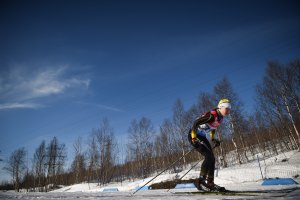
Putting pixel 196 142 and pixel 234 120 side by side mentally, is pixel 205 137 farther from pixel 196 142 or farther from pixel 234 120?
pixel 234 120

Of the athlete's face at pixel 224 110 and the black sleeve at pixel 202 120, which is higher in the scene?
the athlete's face at pixel 224 110

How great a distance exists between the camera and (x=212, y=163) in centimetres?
373

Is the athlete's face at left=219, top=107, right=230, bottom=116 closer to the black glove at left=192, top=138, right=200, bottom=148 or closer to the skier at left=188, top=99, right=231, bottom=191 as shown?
the skier at left=188, top=99, right=231, bottom=191

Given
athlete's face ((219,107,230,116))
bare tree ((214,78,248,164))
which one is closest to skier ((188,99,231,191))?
athlete's face ((219,107,230,116))

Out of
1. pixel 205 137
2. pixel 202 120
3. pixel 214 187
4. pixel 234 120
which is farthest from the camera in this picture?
pixel 234 120

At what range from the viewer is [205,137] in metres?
4.11

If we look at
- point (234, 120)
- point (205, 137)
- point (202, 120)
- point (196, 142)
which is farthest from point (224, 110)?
point (234, 120)

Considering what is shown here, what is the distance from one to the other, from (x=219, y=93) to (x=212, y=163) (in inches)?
992

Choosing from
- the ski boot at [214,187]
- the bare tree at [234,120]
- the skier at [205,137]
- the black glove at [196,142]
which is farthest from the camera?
the bare tree at [234,120]

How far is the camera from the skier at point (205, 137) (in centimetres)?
371

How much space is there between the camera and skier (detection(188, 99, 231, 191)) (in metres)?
3.71

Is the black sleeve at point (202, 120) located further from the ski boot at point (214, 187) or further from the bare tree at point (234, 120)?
the bare tree at point (234, 120)

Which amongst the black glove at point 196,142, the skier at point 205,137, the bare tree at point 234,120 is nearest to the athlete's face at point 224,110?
the skier at point 205,137

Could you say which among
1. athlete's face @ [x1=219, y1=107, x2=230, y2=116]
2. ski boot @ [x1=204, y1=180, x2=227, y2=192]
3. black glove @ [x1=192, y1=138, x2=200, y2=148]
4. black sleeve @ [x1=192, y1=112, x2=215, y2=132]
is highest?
athlete's face @ [x1=219, y1=107, x2=230, y2=116]
